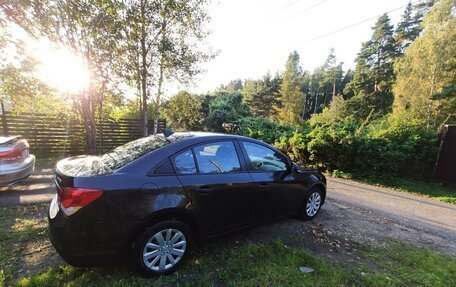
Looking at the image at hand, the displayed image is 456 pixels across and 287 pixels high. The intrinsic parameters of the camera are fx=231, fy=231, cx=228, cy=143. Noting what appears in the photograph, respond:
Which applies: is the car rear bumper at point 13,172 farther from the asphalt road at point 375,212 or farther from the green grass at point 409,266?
the green grass at point 409,266

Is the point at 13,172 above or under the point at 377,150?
under

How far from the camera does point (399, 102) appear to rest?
1580cm

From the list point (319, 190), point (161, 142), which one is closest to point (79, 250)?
point (161, 142)

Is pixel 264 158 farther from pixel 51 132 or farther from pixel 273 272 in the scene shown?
pixel 51 132

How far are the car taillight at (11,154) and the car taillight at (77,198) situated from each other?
124 inches

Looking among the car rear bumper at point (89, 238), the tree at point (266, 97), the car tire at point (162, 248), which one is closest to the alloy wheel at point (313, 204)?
the car tire at point (162, 248)

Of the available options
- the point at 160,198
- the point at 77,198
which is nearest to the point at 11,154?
the point at 77,198

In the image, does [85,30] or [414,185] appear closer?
[85,30]

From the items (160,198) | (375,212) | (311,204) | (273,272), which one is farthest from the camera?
(375,212)

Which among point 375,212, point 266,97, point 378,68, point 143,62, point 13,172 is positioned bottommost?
point 375,212

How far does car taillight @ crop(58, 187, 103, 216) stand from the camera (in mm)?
2053

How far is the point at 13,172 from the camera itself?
4.20 meters

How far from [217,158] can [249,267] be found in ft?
4.28

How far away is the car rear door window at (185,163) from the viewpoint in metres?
2.53
